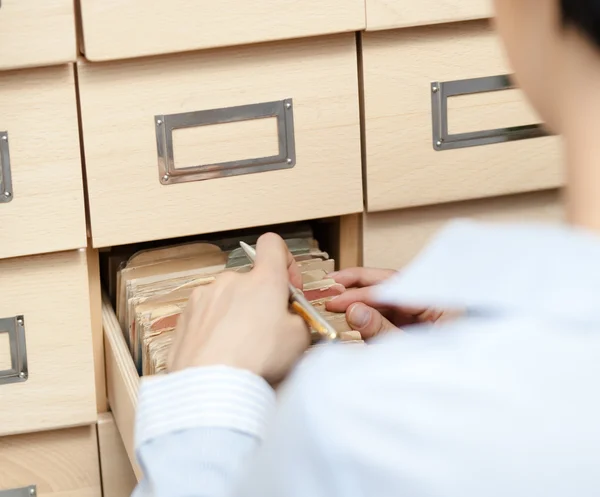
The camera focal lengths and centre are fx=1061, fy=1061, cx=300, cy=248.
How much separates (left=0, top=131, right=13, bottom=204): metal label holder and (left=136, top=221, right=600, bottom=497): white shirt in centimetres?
52

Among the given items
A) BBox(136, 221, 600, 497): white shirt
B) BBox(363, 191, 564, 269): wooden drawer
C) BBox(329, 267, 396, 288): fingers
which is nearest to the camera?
BBox(136, 221, 600, 497): white shirt

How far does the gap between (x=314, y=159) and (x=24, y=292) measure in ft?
0.88

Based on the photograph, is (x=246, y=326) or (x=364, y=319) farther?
(x=364, y=319)

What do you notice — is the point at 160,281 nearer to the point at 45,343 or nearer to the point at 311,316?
the point at 45,343

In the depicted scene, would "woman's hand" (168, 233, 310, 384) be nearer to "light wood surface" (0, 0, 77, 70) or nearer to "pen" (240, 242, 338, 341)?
"pen" (240, 242, 338, 341)

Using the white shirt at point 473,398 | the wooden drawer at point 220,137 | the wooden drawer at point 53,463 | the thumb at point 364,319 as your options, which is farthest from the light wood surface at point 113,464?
the white shirt at point 473,398

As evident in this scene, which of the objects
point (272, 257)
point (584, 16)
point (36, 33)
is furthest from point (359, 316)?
point (584, 16)

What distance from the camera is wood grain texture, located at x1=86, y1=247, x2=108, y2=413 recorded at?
36.0 inches

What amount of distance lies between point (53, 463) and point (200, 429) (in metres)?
0.51

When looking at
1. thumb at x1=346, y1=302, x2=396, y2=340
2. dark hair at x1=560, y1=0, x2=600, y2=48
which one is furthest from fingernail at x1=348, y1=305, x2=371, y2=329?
dark hair at x1=560, y1=0, x2=600, y2=48

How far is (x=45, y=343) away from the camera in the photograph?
35.3 inches

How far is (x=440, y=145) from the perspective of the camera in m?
0.93

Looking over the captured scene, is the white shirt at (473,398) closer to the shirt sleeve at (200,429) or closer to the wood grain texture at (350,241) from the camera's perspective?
the shirt sleeve at (200,429)

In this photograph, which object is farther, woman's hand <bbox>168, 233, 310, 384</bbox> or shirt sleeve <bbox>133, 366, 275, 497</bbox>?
woman's hand <bbox>168, 233, 310, 384</bbox>
